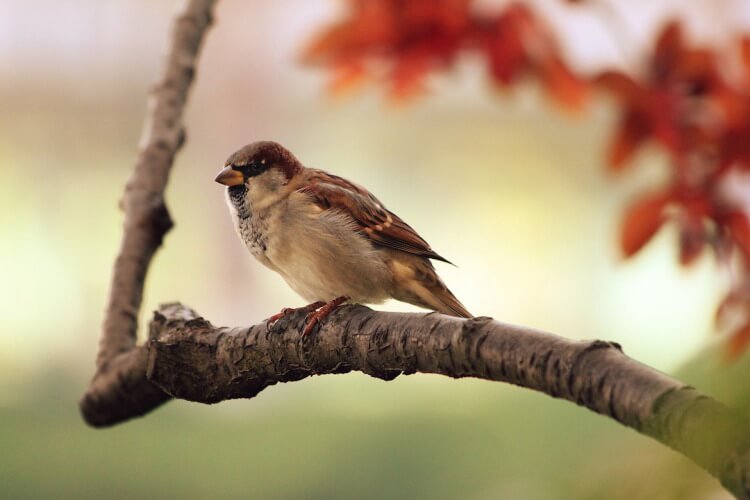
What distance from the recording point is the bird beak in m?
1.27

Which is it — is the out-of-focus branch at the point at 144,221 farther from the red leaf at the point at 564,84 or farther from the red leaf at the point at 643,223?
the red leaf at the point at 643,223

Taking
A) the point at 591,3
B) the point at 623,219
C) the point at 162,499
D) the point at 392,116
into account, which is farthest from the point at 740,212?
the point at 392,116

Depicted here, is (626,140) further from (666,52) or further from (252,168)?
(252,168)

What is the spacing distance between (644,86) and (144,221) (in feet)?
2.28

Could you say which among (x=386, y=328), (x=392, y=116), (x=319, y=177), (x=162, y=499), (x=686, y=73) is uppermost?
(x=392, y=116)

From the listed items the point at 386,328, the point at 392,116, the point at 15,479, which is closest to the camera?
the point at 386,328

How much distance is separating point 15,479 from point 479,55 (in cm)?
200

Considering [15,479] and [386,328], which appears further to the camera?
[15,479]

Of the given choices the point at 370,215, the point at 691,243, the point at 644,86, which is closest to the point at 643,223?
the point at 691,243

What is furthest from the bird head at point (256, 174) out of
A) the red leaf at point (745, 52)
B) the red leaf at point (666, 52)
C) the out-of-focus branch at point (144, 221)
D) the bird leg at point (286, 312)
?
the red leaf at point (745, 52)

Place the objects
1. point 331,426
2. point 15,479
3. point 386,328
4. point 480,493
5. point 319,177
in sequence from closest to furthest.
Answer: point 386,328, point 319,177, point 480,493, point 15,479, point 331,426

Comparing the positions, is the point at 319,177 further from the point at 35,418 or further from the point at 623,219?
the point at 35,418

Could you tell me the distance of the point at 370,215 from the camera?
131cm

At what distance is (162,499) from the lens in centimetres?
265
